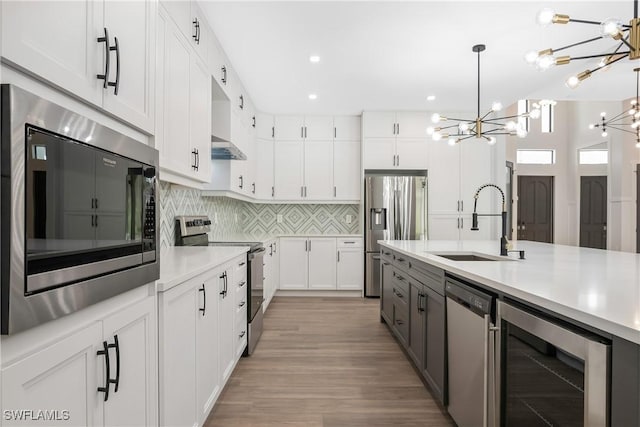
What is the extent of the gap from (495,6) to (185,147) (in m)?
2.46

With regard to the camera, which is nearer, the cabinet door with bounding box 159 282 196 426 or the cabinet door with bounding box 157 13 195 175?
the cabinet door with bounding box 159 282 196 426

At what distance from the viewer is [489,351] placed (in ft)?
4.96

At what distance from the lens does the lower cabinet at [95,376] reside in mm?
719

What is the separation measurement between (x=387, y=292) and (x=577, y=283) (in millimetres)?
2356

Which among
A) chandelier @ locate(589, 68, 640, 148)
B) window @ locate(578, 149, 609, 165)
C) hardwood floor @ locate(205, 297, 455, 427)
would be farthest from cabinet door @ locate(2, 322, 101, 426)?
window @ locate(578, 149, 609, 165)

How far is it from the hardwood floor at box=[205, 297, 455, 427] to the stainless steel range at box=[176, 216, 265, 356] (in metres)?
0.17

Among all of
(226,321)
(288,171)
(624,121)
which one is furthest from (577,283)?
(624,121)

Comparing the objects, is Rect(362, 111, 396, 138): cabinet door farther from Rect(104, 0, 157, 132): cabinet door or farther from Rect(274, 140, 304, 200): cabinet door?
Rect(104, 0, 157, 132): cabinet door

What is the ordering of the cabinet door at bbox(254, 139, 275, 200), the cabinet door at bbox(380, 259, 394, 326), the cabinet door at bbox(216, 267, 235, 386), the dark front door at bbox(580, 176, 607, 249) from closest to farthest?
the cabinet door at bbox(216, 267, 235, 386) → the cabinet door at bbox(380, 259, 394, 326) → the cabinet door at bbox(254, 139, 275, 200) → the dark front door at bbox(580, 176, 607, 249)

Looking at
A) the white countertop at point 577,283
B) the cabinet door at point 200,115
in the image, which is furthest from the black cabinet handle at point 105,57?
the white countertop at point 577,283

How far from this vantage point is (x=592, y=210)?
809 cm

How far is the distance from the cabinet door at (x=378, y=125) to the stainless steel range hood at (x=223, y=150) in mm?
2383

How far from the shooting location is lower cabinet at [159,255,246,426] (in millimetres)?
1397

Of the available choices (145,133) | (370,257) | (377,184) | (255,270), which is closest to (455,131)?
(377,184)
